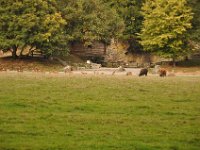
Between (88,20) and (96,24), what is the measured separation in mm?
1375

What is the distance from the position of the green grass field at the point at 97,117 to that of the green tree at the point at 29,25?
2623cm

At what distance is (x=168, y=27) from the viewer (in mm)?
53750

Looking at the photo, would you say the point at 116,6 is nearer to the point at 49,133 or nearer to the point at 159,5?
the point at 159,5

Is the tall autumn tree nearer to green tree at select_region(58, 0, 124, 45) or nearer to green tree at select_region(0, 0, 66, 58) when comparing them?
green tree at select_region(58, 0, 124, 45)

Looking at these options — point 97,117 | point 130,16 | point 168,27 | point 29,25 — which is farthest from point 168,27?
point 97,117

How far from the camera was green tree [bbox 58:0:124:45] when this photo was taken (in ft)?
175

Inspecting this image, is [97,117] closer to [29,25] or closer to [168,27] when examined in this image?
[29,25]

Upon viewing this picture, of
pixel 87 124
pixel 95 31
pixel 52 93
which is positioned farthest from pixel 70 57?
pixel 87 124

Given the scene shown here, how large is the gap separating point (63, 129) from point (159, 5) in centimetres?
4559

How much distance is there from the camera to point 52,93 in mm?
17906

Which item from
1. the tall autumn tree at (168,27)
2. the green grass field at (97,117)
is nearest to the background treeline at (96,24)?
the tall autumn tree at (168,27)

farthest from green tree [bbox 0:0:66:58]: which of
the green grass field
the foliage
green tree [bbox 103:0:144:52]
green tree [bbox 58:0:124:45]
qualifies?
the green grass field

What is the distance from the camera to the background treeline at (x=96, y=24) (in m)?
46.7

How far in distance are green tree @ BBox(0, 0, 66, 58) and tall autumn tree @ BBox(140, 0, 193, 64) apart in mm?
11273
